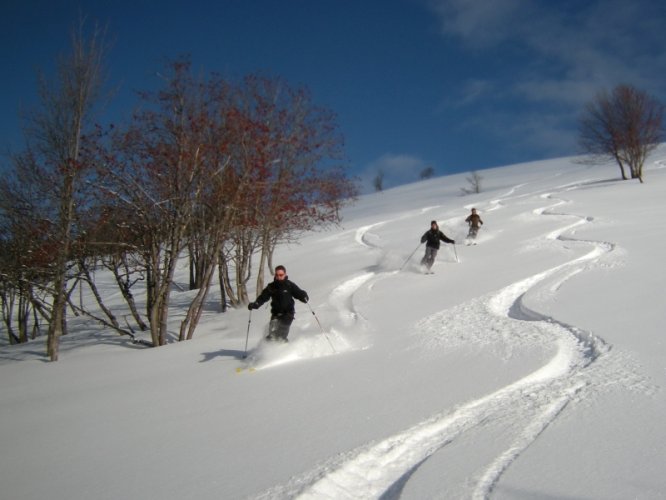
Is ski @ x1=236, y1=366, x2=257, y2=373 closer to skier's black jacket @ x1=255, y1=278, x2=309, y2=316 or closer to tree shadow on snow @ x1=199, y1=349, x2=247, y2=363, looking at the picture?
tree shadow on snow @ x1=199, y1=349, x2=247, y2=363

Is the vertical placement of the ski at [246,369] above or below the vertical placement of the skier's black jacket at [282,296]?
below

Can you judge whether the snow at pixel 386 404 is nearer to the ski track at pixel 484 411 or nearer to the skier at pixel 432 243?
the ski track at pixel 484 411

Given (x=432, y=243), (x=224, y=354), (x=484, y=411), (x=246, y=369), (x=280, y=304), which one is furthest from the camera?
(x=432, y=243)

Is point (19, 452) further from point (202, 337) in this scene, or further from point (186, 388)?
point (202, 337)

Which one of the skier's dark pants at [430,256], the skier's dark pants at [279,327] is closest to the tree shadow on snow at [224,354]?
the skier's dark pants at [279,327]

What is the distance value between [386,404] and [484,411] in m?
1.00

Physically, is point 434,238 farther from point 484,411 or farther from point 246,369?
point 484,411

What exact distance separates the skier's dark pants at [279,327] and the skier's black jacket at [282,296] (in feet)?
0.18

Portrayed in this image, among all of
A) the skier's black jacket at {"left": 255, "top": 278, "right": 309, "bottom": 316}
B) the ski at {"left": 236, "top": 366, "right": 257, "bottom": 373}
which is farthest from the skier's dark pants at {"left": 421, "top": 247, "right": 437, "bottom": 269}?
the ski at {"left": 236, "top": 366, "right": 257, "bottom": 373}

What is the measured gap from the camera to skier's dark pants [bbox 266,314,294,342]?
7562mm

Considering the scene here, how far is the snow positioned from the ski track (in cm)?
2

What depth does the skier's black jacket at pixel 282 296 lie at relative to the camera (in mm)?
7609

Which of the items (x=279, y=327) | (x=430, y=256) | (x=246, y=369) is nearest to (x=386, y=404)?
(x=246, y=369)

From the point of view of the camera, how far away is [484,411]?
4.36m
